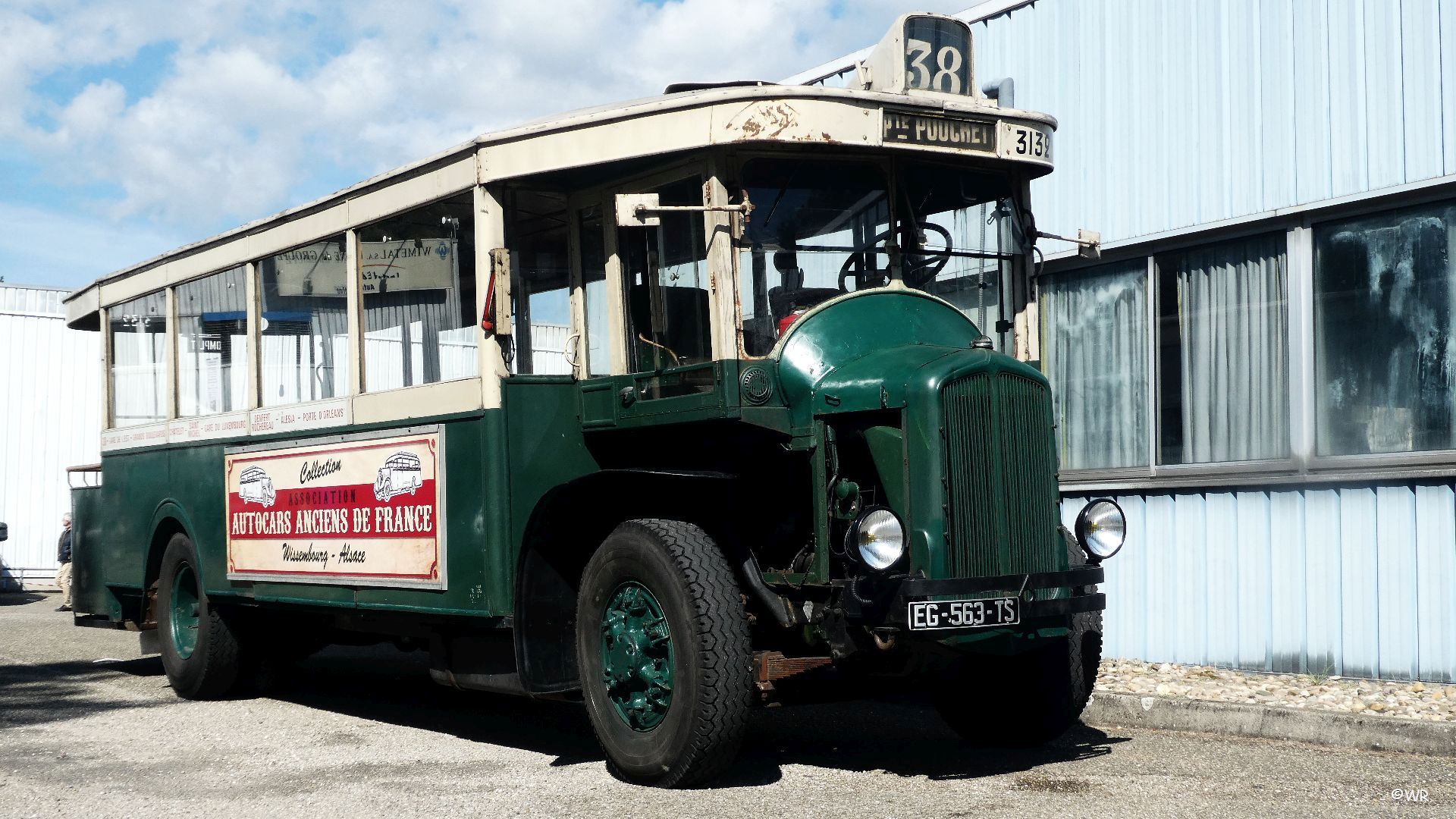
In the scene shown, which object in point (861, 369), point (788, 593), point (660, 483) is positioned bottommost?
point (788, 593)

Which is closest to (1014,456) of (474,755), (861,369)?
(861,369)

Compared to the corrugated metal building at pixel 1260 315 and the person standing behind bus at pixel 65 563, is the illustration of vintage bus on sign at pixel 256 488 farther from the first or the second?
the person standing behind bus at pixel 65 563

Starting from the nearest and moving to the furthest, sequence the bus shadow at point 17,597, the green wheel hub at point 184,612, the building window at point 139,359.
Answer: the green wheel hub at point 184,612 < the building window at point 139,359 < the bus shadow at point 17,597

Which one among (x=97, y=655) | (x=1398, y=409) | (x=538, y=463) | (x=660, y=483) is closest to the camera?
(x=660, y=483)

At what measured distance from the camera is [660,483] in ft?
23.0

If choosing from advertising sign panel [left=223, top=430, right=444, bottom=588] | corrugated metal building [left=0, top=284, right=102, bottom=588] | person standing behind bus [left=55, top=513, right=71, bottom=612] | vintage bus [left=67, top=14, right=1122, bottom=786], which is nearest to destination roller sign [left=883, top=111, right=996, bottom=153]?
vintage bus [left=67, top=14, right=1122, bottom=786]

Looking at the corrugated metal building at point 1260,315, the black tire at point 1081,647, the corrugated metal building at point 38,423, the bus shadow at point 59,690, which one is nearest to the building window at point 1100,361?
the corrugated metal building at point 1260,315

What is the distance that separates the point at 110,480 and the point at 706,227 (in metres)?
6.67

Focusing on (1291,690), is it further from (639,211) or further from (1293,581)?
(639,211)

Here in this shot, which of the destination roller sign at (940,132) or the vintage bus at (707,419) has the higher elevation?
the destination roller sign at (940,132)

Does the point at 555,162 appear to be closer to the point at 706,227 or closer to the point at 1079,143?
the point at 706,227

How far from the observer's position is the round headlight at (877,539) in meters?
6.06

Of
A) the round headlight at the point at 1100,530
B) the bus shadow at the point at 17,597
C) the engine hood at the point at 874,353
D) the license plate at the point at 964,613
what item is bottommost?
the bus shadow at the point at 17,597

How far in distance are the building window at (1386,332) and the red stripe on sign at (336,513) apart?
5.68 metres
